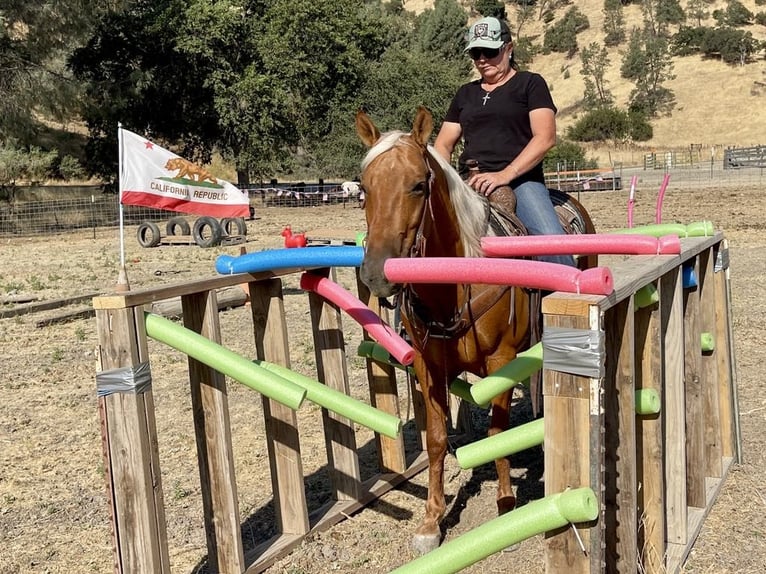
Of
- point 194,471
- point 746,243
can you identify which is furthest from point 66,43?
point 194,471

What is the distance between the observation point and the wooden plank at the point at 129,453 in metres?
3.30

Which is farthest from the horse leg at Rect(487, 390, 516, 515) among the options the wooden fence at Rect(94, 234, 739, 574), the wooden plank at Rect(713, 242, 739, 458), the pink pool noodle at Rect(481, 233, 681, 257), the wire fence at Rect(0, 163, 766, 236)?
the wire fence at Rect(0, 163, 766, 236)

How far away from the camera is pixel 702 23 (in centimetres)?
8856

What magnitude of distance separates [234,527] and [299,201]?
30704 mm

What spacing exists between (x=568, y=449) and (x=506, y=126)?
9.50 feet

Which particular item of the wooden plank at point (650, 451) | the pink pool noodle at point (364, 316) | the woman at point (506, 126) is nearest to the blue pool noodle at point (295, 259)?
the pink pool noodle at point (364, 316)

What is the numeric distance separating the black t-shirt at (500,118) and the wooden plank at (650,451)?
1.64m

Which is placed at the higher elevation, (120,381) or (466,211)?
(466,211)

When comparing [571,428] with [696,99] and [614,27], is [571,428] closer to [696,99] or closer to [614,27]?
[696,99]

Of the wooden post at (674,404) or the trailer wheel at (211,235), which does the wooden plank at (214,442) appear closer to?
the wooden post at (674,404)

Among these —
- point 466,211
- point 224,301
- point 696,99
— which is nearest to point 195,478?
Answer: point 466,211

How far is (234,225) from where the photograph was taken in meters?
23.2

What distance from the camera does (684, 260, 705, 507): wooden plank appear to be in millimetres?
4637

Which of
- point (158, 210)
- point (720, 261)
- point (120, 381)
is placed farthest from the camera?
point (158, 210)
